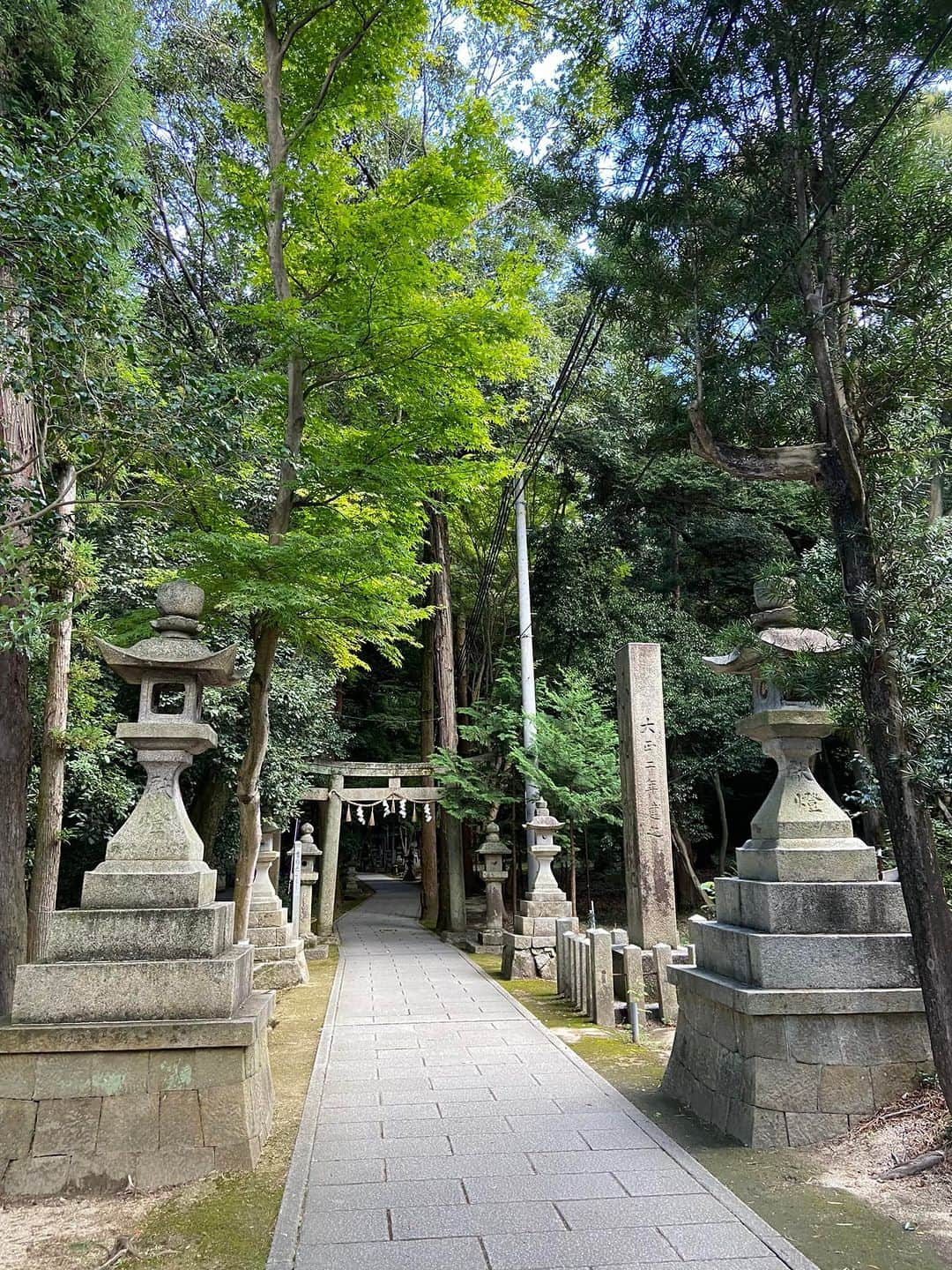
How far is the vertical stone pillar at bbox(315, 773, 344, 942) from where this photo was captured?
15.5 metres

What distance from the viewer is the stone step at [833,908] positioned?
175 inches

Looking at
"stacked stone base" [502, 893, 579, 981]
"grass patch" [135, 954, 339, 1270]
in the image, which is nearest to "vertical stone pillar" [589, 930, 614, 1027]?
"stacked stone base" [502, 893, 579, 981]

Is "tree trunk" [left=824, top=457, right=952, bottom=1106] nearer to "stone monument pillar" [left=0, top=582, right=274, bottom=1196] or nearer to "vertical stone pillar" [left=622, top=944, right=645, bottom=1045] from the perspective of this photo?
"stone monument pillar" [left=0, top=582, right=274, bottom=1196]

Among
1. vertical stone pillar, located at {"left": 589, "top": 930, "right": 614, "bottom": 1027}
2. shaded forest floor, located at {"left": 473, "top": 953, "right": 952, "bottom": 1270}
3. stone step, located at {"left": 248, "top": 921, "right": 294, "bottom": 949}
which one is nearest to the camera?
shaded forest floor, located at {"left": 473, "top": 953, "right": 952, "bottom": 1270}

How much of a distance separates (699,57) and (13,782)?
314 inches

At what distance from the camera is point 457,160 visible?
7.11 m

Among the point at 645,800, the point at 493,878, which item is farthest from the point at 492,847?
the point at 645,800

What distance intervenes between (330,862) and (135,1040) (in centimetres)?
1243

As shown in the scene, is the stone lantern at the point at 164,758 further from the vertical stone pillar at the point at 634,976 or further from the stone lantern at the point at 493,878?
the stone lantern at the point at 493,878

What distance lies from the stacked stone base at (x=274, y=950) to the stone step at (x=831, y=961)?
7349mm

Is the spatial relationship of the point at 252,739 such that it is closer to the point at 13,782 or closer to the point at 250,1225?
the point at 13,782

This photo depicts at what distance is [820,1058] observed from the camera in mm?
4188

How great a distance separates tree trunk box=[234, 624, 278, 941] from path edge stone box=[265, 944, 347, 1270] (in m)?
1.61

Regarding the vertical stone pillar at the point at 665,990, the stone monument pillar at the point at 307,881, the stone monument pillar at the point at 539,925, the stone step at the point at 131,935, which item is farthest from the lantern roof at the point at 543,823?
the stone step at the point at 131,935
